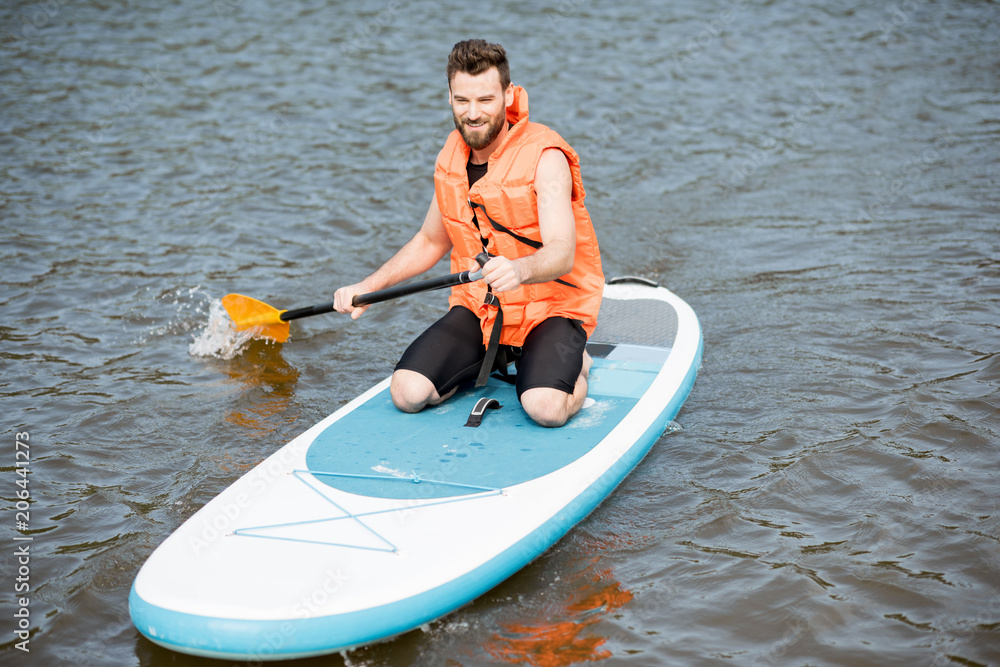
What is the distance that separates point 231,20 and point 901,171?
30.8ft

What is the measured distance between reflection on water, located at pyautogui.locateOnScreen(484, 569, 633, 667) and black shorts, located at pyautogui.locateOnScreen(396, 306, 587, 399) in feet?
2.76

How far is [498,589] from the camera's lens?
295 centimetres

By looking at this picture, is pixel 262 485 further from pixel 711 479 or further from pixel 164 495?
pixel 711 479

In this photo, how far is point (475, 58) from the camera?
330 cm

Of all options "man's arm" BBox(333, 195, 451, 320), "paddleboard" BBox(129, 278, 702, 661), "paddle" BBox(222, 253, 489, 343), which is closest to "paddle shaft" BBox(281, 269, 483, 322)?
"paddle" BBox(222, 253, 489, 343)

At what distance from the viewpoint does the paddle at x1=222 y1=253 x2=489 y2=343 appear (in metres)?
Answer: 3.42

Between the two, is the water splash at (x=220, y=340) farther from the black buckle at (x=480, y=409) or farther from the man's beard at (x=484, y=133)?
the man's beard at (x=484, y=133)

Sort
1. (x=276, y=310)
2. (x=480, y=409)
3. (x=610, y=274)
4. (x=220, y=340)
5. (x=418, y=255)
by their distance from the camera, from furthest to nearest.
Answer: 1. (x=610, y=274)
2. (x=220, y=340)
3. (x=276, y=310)
4. (x=418, y=255)
5. (x=480, y=409)

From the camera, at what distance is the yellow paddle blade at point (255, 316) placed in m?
4.47

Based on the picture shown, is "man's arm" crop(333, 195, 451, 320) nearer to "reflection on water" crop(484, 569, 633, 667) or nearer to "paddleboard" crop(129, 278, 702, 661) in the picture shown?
"paddleboard" crop(129, 278, 702, 661)

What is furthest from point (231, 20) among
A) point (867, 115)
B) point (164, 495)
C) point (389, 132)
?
point (164, 495)

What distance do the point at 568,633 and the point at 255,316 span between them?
2544 millimetres

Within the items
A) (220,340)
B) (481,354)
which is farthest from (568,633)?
(220,340)

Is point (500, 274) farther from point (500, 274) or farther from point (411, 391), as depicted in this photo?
point (411, 391)
